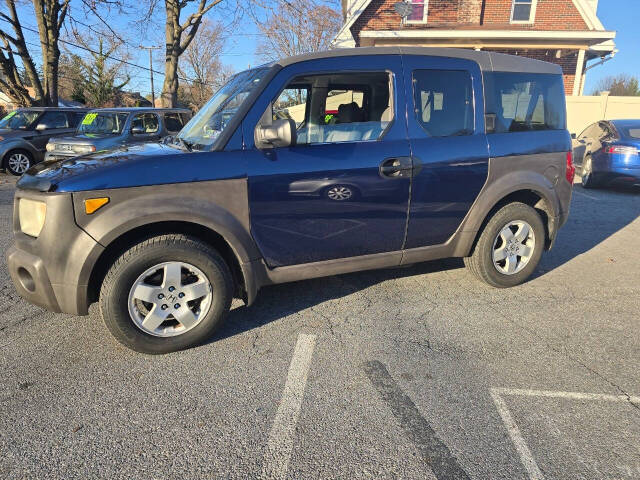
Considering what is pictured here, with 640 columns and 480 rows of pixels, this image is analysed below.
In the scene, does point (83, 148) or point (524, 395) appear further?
point (83, 148)

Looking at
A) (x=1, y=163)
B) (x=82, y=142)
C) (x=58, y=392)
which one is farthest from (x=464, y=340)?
(x=1, y=163)

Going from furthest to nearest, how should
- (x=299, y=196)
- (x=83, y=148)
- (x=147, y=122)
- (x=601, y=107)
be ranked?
(x=601, y=107)
(x=147, y=122)
(x=83, y=148)
(x=299, y=196)

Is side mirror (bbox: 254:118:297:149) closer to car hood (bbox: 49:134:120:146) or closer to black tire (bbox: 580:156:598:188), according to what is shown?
car hood (bbox: 49:134:120:146)

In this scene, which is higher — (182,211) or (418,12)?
(418,12)

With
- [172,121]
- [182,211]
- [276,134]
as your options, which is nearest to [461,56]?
[276,134]

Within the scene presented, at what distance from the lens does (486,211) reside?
3.66 m

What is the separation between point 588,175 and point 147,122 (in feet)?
31.9

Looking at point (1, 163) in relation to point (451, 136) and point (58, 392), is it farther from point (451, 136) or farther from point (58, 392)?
point (451, 136)

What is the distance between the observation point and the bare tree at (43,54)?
14.9m

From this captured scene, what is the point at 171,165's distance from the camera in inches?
107

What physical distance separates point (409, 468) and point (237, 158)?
208 centimetres

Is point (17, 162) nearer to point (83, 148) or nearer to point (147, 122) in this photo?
point (83, 148)

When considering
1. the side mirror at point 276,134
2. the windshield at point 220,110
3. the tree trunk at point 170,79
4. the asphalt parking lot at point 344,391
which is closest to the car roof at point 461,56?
the windshield at point 220,110

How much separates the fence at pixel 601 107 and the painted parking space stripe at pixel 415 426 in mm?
16994
